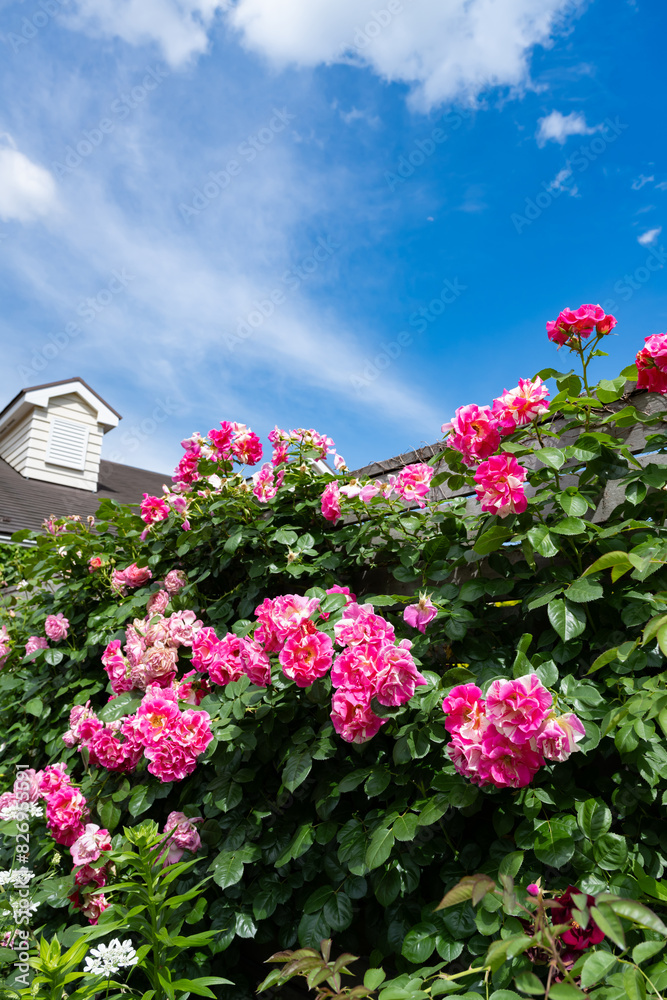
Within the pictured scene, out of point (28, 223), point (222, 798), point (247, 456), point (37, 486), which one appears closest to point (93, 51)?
point (28, 223)

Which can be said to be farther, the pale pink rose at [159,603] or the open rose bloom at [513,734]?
the pale pink rose at [159,603]

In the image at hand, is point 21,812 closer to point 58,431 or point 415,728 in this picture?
point 415,728

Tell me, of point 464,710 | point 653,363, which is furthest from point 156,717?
point 653,363

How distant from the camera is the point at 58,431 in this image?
11.0 metres

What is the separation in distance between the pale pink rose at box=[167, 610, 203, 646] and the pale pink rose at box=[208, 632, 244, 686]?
0.22 metres

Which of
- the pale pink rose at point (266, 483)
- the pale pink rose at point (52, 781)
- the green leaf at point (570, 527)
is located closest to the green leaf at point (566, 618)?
the green leaf at point (570, 527)

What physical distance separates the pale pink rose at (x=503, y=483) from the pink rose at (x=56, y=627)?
209 centimetres

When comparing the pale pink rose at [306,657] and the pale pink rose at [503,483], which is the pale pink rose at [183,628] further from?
the pale pink rose at [503,483]

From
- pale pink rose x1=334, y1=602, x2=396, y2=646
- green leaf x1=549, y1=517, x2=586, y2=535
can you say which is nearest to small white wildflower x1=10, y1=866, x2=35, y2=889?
pale pink rose x1=334, y1=602, x2=396, y2=646

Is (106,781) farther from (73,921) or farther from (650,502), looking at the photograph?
(650,502)

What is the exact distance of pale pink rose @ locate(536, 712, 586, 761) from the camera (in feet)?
2.94

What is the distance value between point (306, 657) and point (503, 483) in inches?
24.0

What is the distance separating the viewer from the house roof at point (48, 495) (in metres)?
9.09

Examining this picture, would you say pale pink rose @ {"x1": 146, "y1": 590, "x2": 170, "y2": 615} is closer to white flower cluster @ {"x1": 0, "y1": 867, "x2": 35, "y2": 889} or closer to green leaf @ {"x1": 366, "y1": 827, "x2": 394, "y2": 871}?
white flower cluster @ {"x1": 0, "y1": 867, "x2": 35, "y2": 889}
